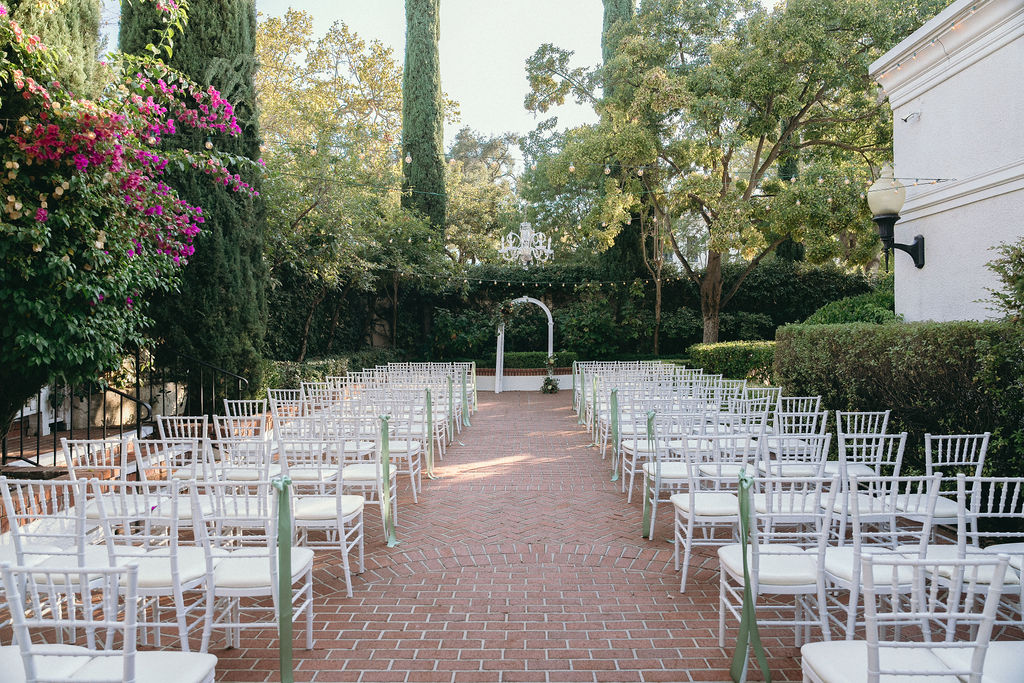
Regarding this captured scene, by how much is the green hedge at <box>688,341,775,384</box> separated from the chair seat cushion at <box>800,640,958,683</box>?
8.92 meters

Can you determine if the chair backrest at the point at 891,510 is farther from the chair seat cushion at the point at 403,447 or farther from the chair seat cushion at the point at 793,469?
the chair seat cushion at the point at 403,447

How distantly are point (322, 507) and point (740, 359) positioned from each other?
33.8 ft

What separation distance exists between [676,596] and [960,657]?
69.0 inches

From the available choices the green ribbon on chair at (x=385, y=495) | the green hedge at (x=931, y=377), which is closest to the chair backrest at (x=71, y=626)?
→ the green ribbon on chair at (x=385, y=495)

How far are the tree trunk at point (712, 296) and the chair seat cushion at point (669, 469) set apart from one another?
1201 cm

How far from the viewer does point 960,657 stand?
2.16m

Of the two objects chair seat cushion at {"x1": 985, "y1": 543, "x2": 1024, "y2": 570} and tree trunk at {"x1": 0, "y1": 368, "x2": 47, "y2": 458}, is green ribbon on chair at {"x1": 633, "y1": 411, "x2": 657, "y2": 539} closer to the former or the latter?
chair seat cushion at {"x1": 985, "y1": 543, "x2": 1024, "y2": 570}

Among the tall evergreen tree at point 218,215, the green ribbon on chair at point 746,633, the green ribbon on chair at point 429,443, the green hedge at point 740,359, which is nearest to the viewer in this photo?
the green ribbon on chair at point 746,633

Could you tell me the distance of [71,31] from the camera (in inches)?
190

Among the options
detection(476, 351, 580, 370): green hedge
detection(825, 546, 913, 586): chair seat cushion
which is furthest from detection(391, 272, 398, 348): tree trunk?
detection(825, 546, 913, 586): chair seat cushion

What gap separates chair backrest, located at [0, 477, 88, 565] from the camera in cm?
261

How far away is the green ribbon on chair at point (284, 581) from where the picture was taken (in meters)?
2.69

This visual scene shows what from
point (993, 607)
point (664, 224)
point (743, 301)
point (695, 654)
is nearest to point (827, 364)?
point (695, 654)

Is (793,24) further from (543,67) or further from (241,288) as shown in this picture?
(241,288)
